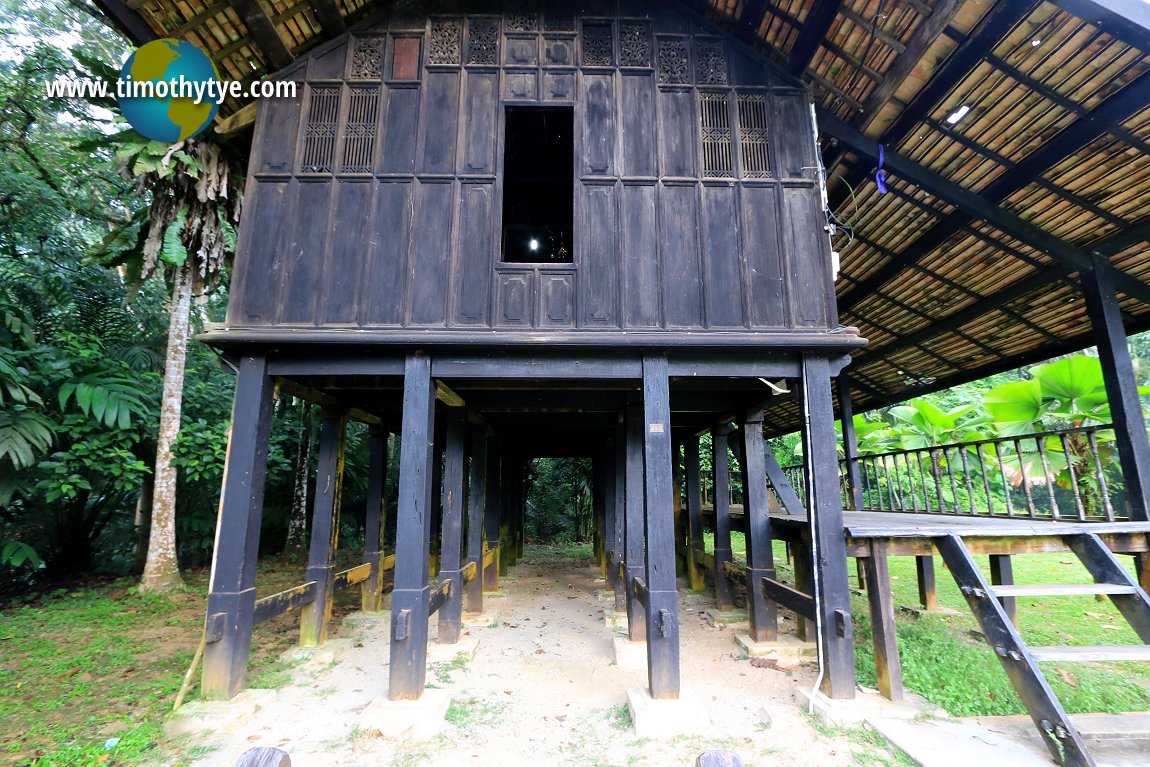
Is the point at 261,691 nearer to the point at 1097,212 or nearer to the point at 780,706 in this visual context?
the point at 780,706

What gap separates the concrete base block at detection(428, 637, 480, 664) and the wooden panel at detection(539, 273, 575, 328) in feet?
12.7

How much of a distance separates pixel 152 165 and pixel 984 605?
897 cm

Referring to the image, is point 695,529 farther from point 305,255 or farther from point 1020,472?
point 305,255

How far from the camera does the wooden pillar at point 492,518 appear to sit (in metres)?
8.82

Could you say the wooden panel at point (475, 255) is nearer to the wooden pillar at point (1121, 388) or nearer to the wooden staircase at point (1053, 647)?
the wooden staircase at point (1053, 647)

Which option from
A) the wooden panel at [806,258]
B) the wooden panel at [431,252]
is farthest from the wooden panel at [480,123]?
the wooden panel at [806,258]

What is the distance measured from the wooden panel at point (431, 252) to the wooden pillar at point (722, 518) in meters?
4.85

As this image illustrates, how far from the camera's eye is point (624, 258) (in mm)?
5020

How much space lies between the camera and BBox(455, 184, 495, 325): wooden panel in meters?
4.88

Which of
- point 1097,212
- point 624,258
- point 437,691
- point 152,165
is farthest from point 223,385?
point 1097,212

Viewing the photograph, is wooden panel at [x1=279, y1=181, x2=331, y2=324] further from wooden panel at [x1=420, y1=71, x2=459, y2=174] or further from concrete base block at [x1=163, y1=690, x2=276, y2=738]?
concrete base block at [x1=163, y1=690, x2=276, y2=738]

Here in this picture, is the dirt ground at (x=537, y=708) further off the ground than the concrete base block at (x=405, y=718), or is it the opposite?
the concrete base block at (x=405, y=718)

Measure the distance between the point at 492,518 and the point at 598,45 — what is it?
7307 millimetres

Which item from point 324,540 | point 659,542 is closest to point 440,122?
point 659,542
